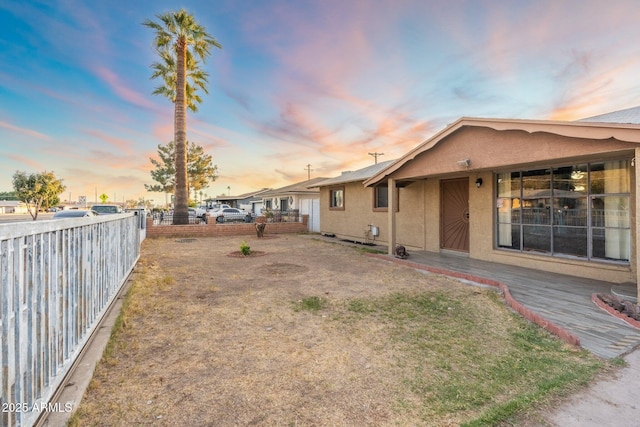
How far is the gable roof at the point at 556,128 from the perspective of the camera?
14.1 feet

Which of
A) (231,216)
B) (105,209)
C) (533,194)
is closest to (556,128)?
(533,194)

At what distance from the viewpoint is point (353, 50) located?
456 inches

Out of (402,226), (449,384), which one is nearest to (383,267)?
(402,226)

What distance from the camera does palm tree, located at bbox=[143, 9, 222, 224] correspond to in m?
16.3

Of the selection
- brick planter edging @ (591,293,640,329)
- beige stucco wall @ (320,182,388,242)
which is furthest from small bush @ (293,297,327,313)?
beige stucco wall @ (320,182,388,242)

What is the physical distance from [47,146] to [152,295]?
1785 cm

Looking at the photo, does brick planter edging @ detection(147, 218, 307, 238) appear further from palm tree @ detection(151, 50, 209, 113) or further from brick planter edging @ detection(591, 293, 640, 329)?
brick planter edging @ detection(591, 293, 640, 329)

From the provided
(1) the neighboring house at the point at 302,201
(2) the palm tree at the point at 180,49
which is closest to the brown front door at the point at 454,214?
(1) the neighboring house at the point at 302,201

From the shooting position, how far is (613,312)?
14.0 feet

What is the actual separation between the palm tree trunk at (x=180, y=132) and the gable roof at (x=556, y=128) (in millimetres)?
14049

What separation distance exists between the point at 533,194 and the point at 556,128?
257cm

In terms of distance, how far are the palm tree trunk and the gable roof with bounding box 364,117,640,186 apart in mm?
14049

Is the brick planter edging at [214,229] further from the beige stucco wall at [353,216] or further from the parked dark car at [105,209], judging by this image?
the beige stucco wall at [353,216]

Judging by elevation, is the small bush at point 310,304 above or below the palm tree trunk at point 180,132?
below
